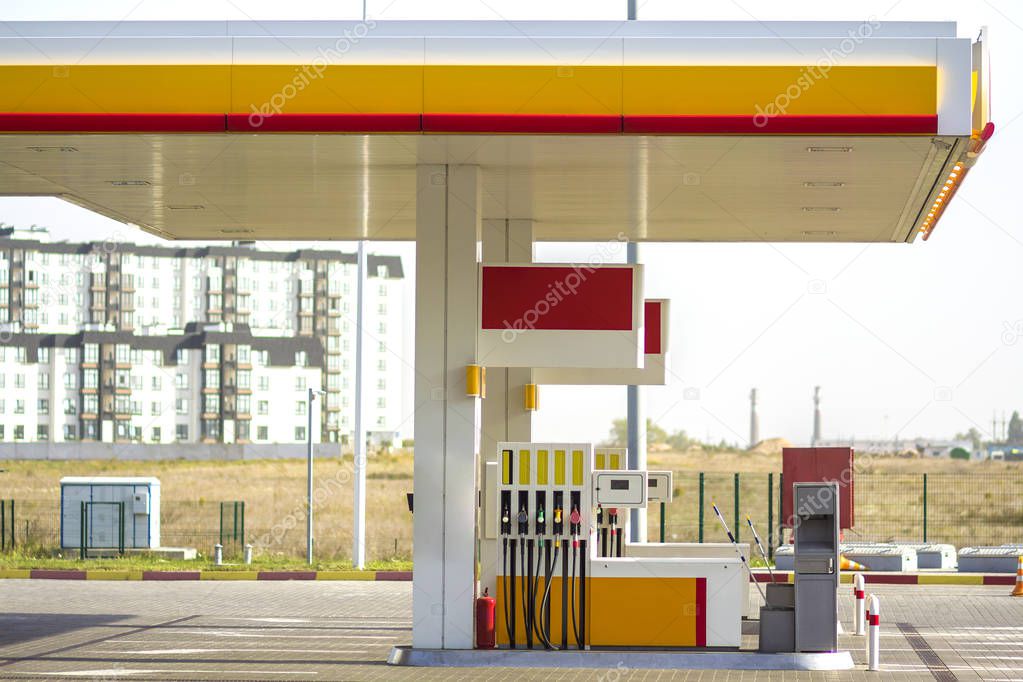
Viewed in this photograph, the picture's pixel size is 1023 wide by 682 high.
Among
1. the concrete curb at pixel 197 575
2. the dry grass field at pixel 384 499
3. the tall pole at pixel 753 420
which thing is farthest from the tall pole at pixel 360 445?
the tall pole at pixel 753 420

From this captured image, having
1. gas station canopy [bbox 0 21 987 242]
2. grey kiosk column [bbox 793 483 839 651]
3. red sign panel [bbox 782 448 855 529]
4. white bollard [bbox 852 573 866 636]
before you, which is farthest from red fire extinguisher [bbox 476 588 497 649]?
gas station canopy [bbox 0 21 987 242]

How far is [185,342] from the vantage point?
3684 inches

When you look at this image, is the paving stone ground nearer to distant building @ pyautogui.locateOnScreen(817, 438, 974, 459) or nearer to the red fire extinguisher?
the red fire extinguisher

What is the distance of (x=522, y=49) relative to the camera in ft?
38.8

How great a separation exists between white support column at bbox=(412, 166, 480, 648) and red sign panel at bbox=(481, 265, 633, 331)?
0.24 metres

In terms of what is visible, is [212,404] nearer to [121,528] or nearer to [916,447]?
[916,447]

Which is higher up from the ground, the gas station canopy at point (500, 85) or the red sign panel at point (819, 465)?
the gas station canopy at point (500, 85)

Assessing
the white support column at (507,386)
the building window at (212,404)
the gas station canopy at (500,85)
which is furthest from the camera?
the building window at (212,404)

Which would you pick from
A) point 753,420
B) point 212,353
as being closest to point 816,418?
point 753,420

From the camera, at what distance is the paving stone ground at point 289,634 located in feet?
43.4

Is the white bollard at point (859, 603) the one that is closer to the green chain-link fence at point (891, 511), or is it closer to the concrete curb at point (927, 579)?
the concrete curb at point (927, 579)

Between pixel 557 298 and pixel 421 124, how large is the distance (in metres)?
2.59

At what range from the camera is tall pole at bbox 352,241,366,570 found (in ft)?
81.2

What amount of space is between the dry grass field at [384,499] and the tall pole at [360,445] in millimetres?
3695
